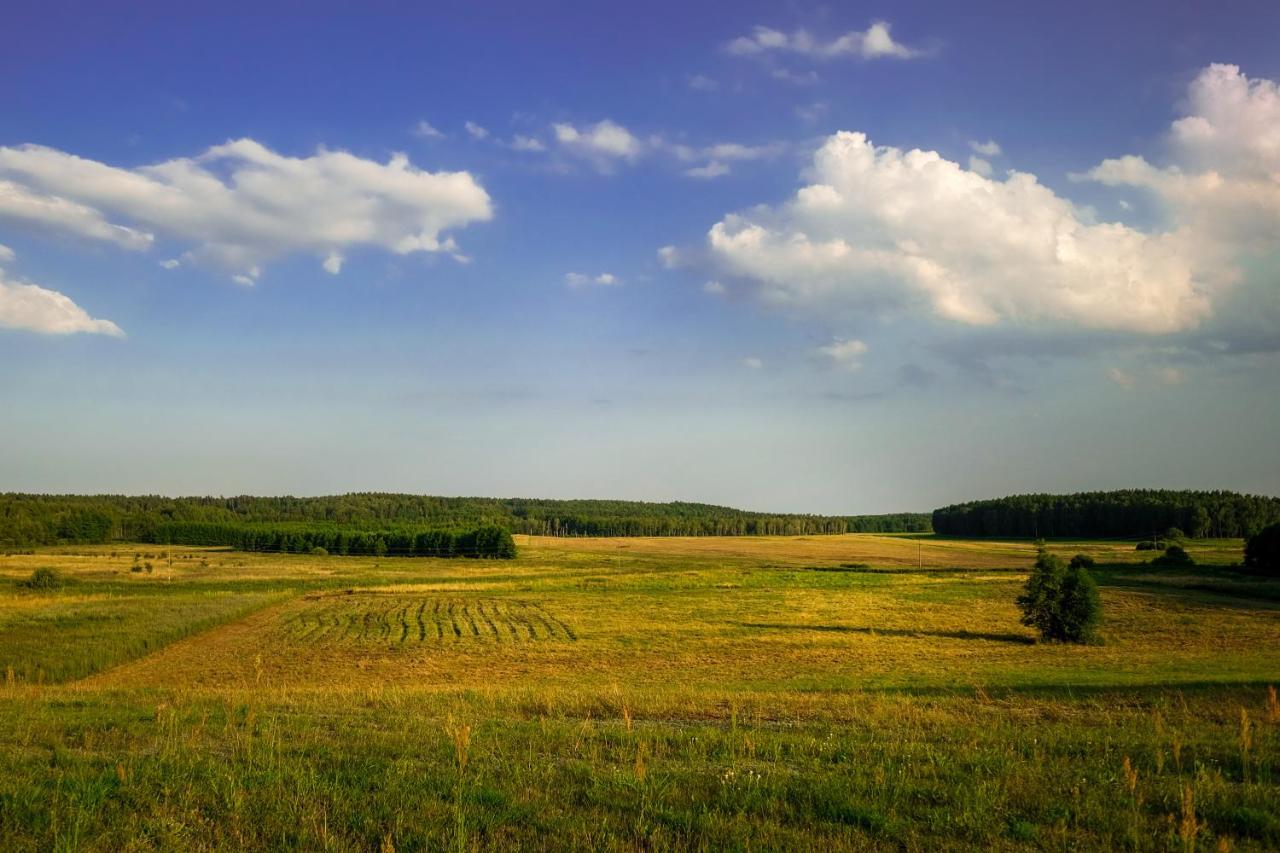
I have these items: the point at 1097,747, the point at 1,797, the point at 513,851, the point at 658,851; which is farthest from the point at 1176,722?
the point at 1,797

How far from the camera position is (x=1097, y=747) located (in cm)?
977

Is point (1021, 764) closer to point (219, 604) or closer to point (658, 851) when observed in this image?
point (658, 851)

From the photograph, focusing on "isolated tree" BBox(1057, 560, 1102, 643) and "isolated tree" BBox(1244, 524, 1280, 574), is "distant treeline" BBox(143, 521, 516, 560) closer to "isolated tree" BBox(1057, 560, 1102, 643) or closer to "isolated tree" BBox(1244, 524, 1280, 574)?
"isolated tree" BBox(1244, 524, 1280, 574)

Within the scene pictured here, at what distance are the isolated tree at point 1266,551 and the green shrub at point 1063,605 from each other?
60480mm

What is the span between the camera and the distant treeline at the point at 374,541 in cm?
13975

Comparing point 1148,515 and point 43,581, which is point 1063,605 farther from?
point 1148,515

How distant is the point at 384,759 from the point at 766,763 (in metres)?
4.35

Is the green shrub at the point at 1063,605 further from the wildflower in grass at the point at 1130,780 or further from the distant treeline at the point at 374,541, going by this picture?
the distant treeline at the point at 374,541

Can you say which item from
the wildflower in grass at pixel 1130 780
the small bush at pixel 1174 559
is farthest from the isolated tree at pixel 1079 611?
the small bush at pixel 1174 559

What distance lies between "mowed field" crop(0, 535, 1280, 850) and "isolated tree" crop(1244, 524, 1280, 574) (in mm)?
55446

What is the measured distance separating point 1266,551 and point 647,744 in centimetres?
10209

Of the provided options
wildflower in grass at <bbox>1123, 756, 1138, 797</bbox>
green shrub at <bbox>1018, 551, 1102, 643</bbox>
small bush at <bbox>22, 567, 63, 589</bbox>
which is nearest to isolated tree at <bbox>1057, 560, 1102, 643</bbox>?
green shrub at <bbox>1018, 551, 1102, 643</bbox>

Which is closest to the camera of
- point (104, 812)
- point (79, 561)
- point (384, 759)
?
point (104, 812)

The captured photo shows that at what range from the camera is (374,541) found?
5758 inches
